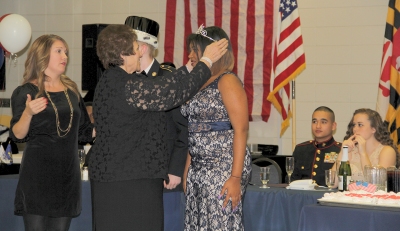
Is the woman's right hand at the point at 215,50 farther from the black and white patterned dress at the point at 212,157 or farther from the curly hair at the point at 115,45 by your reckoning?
the curly hair at the point at 115,45

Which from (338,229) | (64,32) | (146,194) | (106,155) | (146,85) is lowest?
(338,229)

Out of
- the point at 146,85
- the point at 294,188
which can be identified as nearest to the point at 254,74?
the point at 294,188

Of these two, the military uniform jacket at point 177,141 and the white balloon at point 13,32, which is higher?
the white balloon at point 13,32

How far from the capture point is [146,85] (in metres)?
2.94

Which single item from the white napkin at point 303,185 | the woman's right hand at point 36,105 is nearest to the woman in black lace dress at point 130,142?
the woman's right hand at point 36,105

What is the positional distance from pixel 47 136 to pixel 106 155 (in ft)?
2.31

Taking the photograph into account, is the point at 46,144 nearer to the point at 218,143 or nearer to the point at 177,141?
the point at 177,141

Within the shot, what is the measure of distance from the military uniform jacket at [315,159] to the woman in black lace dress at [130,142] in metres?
2.57

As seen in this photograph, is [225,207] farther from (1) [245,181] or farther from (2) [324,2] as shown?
(2) [324,2]

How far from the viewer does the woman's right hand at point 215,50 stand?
3.16m

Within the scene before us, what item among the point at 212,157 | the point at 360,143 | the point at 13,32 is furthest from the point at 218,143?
the point at 13,32

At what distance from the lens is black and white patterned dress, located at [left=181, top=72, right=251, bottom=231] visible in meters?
3.39

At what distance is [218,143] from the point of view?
3402 mm

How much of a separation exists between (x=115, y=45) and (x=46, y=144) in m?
0.86
